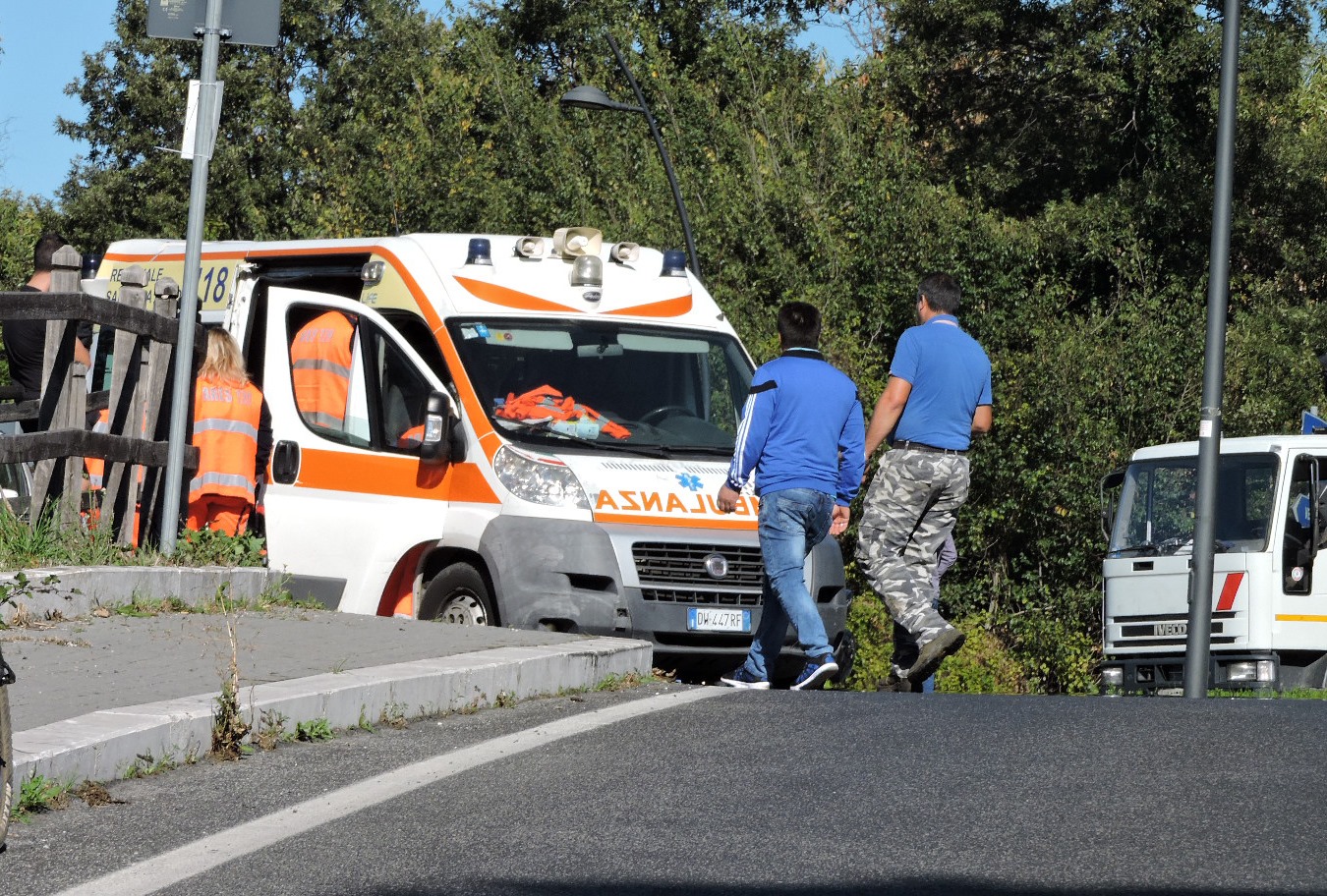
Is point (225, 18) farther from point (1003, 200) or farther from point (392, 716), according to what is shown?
point (1003, 200)

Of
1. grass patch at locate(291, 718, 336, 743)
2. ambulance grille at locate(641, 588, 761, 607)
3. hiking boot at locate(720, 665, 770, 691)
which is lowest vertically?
grass patch at locate(291, 718, 336, 743)

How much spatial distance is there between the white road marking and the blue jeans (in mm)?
1873

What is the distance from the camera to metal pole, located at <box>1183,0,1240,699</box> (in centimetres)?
1616

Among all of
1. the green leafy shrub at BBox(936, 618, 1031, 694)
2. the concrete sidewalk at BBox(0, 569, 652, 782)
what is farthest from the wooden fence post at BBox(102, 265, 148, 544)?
the green leafy shrub at BBox(936, 618, 1031, 694)

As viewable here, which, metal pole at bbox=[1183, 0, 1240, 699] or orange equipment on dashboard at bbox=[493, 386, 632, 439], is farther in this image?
metal pole at bbox=[1183, 0, 1240, 699]

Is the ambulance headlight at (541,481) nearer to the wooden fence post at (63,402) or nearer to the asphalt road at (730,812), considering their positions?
the wooden fence post at (63,402)

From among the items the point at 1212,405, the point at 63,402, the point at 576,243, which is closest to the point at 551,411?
the point at 576,243

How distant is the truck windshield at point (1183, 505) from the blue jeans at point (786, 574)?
26.0ft

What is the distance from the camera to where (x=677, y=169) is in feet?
106

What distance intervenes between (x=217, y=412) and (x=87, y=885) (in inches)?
259

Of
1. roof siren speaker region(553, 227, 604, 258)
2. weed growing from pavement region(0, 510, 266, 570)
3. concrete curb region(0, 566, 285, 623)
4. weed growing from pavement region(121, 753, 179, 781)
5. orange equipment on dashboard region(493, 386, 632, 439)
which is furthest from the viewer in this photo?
roof siren speaker region(553, 227, 604, 258)

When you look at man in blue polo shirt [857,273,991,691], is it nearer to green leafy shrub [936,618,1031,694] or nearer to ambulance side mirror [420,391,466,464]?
ambulance side mirror [420,391,466,464]

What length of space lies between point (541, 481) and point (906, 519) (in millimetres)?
1906

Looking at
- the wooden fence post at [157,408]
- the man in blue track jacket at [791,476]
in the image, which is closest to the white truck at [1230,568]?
the man in blue track jacket at [791,476]
